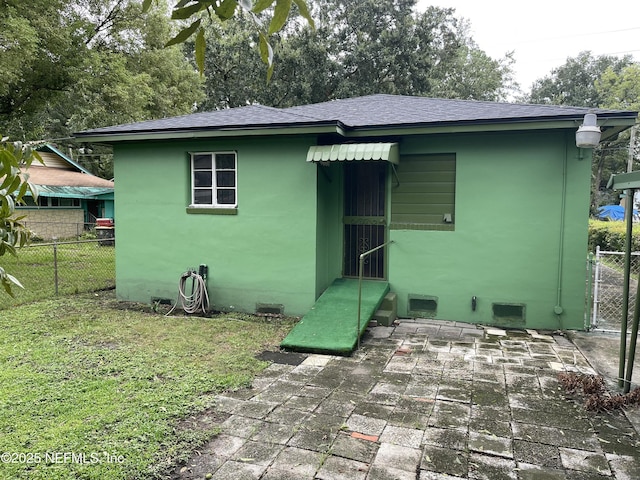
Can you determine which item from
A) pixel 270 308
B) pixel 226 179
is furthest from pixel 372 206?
pixel 226 179

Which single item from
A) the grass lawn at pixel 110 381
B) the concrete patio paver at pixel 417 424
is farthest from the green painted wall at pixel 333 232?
the concrete patio paver at pixel 417 424

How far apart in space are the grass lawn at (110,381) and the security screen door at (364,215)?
1862 mm

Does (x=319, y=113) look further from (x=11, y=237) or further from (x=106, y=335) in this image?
(x=11, y=237)

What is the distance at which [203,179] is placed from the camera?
740 cm

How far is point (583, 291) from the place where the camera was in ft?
20.0

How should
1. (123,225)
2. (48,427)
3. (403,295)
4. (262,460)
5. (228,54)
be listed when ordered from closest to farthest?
(262,460) → (48,427) → (403,295) → (123,225) → (228,54)

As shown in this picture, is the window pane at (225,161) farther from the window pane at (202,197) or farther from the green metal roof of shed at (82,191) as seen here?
the green metal roof of shed at (82,191)

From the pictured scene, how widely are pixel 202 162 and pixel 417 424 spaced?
5.61 m

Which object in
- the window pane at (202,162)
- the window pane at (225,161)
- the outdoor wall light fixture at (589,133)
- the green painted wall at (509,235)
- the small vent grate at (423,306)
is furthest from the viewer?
the window pane at (202,162)

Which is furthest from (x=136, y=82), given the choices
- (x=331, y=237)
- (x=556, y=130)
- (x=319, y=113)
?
(x=556, y=130)

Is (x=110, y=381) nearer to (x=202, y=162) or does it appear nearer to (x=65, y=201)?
(x=202, y=162)

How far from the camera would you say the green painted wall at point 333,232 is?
6.18m

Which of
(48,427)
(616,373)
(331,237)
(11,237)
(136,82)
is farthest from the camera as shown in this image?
(136,82)

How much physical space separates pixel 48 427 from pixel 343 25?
2207 centimetres
